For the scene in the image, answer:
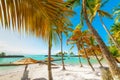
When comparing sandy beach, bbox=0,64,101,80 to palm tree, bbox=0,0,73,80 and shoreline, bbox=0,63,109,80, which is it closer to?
shoreline, bbox=0,63,109,80

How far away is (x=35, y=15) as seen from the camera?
1753mm

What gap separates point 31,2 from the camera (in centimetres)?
163

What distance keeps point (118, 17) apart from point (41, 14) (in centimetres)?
2093

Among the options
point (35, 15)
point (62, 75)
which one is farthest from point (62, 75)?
point (35, 15)

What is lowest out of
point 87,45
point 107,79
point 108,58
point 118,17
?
point 107,79

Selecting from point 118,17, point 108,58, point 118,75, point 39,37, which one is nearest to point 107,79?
point 118,75

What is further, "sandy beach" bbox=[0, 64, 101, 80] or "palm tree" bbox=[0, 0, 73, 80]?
"sandy beach" bbox=[0, 64, 101, 80]

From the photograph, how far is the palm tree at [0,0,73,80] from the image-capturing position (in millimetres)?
1479

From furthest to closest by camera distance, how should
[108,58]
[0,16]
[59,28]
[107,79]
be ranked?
[108,58]
[107,79]
[59,28]
[0,16]

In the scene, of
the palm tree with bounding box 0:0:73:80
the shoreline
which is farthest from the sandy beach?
the palm tree with bounding box 0:0:73:80

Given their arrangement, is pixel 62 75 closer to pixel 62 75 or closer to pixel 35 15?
pixel 62 75

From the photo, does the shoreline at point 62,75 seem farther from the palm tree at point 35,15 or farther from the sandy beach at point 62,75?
the palm tree at point 35,15

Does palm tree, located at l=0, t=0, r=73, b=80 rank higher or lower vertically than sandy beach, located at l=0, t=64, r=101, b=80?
higher

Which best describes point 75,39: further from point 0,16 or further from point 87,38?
point 0,16
